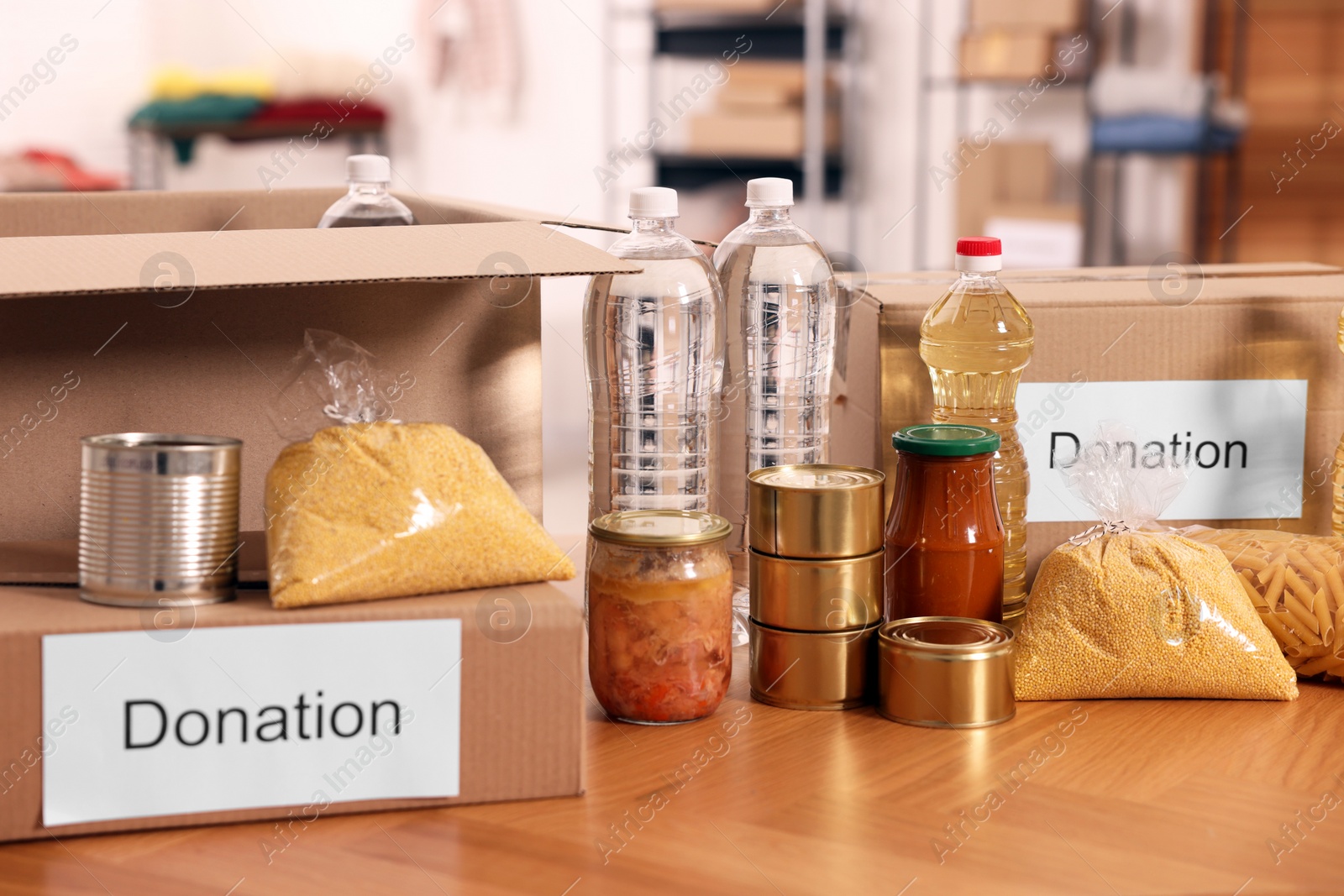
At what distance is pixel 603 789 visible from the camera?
0.81 meters

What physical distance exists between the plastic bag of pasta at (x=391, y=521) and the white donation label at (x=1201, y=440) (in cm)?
47

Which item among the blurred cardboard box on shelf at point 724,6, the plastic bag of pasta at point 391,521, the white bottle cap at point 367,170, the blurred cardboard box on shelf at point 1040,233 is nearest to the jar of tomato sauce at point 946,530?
the plastic bag of pasta at point 391,521

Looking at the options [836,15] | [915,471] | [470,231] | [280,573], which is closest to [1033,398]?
[915,471]

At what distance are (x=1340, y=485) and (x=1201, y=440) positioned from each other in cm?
11

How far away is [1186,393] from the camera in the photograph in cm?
112

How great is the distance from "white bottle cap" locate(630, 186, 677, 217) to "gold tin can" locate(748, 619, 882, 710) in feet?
1.02

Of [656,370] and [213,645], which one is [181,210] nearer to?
[656,370]

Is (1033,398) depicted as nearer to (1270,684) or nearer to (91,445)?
(1270,684)

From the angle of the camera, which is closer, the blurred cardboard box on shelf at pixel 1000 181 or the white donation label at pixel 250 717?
the white donation label at pixel 250 717

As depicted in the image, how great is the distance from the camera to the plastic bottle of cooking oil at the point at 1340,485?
1.10 m

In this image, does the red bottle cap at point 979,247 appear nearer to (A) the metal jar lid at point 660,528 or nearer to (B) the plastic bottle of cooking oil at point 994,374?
(B) the plastic bottle of cooking oil at point 994,374

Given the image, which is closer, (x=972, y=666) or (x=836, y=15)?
(x=972, y=666)

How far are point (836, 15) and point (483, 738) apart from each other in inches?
145

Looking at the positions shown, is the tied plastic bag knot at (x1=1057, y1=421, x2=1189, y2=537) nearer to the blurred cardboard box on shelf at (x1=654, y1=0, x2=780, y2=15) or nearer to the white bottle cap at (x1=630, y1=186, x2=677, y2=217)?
the white bottle cap at (x1=630, y1=186, x2=677, y2=217)
